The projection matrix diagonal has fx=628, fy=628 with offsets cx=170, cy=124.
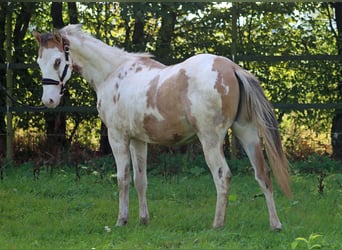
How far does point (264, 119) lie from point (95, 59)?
6.61 ft

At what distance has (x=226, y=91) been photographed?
571 centimetres

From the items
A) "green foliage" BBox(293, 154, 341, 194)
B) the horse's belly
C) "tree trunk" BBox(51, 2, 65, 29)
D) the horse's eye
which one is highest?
"tree trunk" BBox(51, 2, 65, 29)

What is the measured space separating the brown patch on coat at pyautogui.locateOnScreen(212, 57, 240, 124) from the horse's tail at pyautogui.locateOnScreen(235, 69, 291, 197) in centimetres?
8

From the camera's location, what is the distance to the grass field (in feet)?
17.9

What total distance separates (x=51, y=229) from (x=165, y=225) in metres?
1.11

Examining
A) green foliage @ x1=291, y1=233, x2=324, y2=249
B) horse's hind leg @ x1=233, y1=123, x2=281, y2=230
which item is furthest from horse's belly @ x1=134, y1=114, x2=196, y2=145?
green foliage @ x1=291, y1=233, x2=324, y2=249

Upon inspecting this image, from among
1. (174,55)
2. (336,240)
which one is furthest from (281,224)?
(174,55)

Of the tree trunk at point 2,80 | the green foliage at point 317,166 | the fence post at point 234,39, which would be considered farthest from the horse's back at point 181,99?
the tree trunk at point 2,80

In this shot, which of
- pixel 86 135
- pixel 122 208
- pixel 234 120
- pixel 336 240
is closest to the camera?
pixel 336 240

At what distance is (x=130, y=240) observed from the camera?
18.2ft

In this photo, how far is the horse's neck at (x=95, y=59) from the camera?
21.9 ft

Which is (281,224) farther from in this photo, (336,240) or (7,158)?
(7,158)

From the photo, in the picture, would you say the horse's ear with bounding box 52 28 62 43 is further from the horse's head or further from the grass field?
the grass field

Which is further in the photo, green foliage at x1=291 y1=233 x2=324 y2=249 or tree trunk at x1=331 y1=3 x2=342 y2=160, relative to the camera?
tree trunk at x1=331 y1=3 x2=342 y2=160
